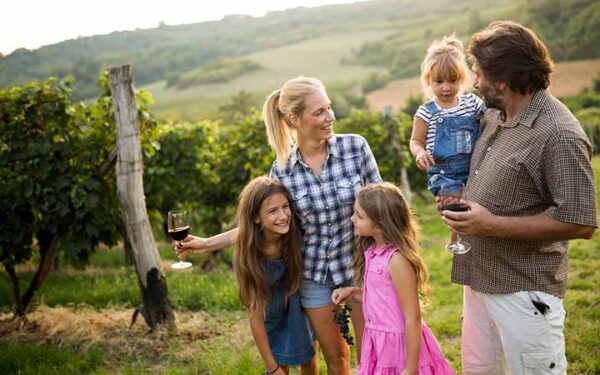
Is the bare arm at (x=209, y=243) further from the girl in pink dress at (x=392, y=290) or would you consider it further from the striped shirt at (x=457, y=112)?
the striped shirt at (x=457, y=112)

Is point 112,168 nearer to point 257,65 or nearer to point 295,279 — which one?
point 295,279

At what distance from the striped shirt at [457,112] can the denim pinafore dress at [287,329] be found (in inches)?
50.1

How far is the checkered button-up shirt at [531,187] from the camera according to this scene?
2184 millimetres

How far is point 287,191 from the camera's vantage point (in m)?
3.11

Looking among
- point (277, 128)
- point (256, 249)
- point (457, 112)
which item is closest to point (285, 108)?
point (277, 128)

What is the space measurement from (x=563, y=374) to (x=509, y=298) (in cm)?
41

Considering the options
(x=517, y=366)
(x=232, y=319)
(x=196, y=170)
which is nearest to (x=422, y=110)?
(x=517, y=366)

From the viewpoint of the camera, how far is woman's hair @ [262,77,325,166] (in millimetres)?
3111

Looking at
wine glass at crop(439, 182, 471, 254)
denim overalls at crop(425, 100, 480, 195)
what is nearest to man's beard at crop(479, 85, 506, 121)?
wine glass at crop(439, 182, 471, 254)

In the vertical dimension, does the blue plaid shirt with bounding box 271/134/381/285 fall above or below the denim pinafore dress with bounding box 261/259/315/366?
above

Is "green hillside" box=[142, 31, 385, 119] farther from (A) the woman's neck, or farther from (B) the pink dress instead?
(B) the pink dress

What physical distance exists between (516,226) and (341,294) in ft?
3.59

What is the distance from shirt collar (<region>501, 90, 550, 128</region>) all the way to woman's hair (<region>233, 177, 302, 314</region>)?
4.33 ft

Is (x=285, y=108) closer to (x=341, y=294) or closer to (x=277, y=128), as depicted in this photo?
(x=277, y=128)
